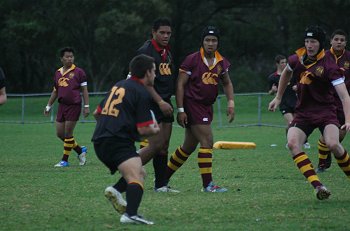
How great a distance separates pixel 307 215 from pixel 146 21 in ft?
120

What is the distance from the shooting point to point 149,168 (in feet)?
48.2

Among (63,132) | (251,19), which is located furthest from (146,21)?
(63,132)

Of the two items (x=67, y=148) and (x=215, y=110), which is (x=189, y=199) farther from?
(x=215, y=110)

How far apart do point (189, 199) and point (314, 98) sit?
195cm

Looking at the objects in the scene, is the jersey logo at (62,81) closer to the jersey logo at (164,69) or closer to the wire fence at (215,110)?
the jersey logo at (164,69)

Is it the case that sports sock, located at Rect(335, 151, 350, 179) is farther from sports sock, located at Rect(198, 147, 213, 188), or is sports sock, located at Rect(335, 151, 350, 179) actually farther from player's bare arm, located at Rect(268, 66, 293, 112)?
sports sock, located at Rect(198, 147, 213, 188)

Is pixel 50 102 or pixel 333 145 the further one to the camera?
pixel 50 102

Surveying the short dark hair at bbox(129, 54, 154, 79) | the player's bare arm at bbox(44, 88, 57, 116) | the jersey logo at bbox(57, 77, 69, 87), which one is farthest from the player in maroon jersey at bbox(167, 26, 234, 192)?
the player's bare arm at bbox(44, 88, 57, 116)

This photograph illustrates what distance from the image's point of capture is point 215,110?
35.5 m

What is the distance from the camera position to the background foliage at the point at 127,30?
43.6m

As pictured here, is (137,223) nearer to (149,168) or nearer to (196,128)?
(196,128)

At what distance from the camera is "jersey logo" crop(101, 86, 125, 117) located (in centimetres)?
842

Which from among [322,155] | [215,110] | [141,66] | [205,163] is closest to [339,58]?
[322,155]

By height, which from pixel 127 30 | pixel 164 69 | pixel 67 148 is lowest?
pixel 67 148
